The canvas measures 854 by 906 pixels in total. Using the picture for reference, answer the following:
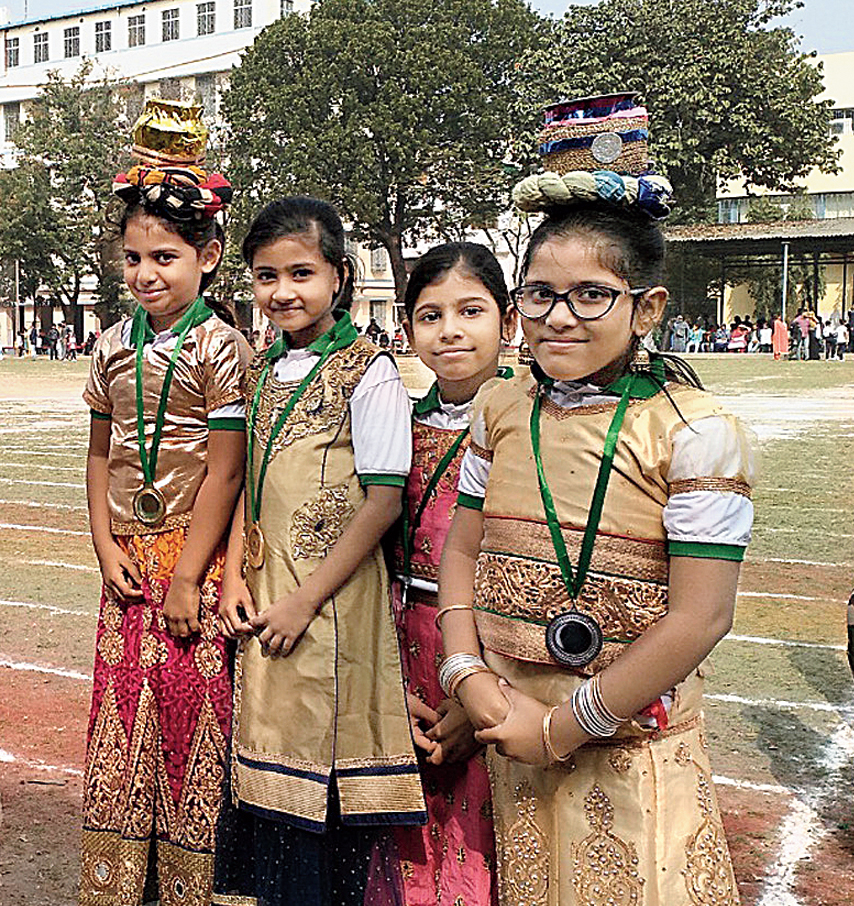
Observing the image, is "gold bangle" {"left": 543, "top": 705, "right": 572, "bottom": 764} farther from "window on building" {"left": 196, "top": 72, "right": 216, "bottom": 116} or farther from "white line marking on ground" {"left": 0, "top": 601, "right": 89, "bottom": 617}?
"window on building" {"left": 196, "top": 72, "right": 216, "bottom": 116}

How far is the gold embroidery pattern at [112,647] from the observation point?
3.23 metres

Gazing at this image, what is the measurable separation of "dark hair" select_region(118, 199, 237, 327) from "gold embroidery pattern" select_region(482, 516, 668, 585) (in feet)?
4.53

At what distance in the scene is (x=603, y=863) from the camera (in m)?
2.17

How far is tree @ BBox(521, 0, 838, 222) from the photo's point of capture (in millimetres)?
40438

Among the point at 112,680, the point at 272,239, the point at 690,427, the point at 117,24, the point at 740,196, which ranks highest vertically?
the point at 117,24

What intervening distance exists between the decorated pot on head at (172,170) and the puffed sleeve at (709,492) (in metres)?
1.59

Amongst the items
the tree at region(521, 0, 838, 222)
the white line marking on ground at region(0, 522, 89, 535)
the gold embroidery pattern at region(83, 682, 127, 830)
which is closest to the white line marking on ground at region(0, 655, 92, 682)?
the gold embroidery pattern at region(83, 682, 127, 830)

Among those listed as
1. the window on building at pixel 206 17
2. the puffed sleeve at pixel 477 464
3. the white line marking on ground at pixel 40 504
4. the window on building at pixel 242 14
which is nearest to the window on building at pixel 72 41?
the window on building at pixel 206 17

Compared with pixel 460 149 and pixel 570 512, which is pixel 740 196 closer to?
pixel 460 149

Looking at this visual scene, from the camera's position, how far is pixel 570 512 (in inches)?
86.9

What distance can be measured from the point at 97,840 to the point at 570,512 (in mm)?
1732

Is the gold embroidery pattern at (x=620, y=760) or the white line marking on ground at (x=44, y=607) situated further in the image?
the white line marking on ground at (x=44, y=607)

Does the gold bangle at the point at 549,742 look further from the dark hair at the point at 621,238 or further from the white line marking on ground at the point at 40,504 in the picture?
the white line marking on ground at the point at 40,504

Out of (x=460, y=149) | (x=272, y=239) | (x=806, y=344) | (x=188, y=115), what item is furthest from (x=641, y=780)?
(x=460, y=149)
